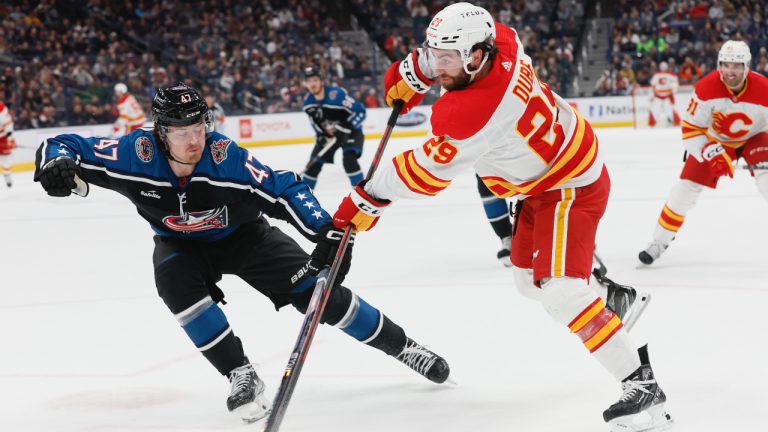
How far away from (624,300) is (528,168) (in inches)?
30.5

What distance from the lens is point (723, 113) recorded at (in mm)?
4781

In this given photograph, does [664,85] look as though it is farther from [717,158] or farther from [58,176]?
[58,176]

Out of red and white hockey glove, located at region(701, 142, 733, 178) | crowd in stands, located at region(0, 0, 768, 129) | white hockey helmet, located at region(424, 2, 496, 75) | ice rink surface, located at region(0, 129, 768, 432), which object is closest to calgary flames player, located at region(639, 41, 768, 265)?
red and white hockey glove, located at region(701, 142, 733, 178)

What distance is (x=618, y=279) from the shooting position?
15.4ft

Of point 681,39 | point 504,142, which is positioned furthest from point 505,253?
point 681,39

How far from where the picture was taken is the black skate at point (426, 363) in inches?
118

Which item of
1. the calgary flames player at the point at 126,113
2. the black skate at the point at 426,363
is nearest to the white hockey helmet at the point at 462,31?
the black skate at the point at 426,363

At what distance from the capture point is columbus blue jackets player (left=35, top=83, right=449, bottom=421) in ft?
8.80

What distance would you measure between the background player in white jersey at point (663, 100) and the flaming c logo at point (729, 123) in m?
10.4

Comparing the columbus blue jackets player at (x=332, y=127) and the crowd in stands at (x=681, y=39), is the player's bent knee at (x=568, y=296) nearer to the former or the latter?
the columbus blue jackets player at (x=332, y=127)

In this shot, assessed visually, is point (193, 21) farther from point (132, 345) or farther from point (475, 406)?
point (475, 406)

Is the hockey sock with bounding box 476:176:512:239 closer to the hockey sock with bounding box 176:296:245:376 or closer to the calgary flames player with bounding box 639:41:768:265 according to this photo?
the calgary flames player with bounding box 639:41:768:265

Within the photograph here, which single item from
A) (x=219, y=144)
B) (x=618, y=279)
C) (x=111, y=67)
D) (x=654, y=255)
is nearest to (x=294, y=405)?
(x=219, y=144)

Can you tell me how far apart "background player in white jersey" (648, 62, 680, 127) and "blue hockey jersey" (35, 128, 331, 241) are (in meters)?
13.0
